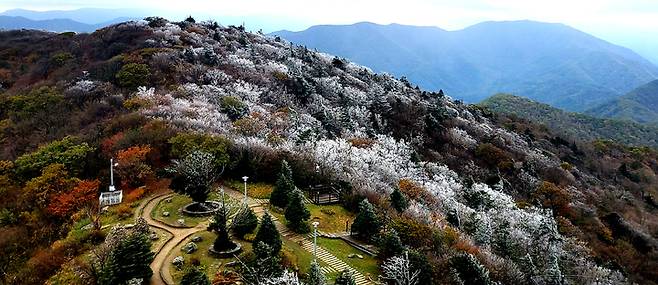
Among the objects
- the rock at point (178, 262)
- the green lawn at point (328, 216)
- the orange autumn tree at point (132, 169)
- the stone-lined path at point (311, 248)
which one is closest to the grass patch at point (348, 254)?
the stone-lined path at point (311, 248)

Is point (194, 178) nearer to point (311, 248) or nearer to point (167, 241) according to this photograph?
point (167, 241)

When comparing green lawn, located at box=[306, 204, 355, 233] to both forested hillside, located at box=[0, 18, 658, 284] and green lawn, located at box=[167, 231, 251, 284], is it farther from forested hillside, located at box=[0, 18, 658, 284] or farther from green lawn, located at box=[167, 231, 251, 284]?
green lawn, located at box=[167, 231, 251, 284]

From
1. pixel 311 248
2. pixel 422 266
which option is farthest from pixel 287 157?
pixel 422 266

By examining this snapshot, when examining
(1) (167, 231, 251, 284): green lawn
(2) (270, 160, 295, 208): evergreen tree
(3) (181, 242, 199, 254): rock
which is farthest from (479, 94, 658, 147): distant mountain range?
(3) (181, 242, 199, 254): rock

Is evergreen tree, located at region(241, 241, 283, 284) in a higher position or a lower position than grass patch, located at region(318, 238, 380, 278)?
higher

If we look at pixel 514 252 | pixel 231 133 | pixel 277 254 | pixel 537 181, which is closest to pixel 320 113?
pixel 231 133
